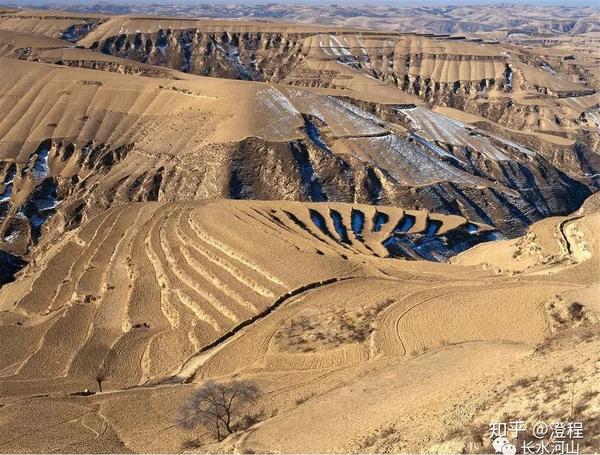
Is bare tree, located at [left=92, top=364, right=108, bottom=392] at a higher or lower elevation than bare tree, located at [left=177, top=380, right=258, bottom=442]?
lower

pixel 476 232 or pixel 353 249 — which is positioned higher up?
pixel 353 249

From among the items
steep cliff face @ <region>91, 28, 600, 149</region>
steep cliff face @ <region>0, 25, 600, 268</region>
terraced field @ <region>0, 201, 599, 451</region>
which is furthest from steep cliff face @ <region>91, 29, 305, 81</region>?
terraced field @ <region>0, 201, 599, 451</region>

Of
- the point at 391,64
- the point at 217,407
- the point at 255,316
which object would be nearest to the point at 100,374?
the point at 255,316

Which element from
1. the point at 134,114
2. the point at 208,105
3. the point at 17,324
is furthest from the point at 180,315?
the point at 134,114

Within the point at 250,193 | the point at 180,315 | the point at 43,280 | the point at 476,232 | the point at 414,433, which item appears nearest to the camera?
the point at 414,433

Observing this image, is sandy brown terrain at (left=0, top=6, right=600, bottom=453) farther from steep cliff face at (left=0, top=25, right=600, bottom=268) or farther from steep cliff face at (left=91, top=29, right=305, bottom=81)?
steep cliff face at (left=91, top=29, right=305, bottom=81)

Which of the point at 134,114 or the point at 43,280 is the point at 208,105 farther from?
the point at 43,280

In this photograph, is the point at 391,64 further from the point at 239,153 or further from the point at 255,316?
the point at 255,316
